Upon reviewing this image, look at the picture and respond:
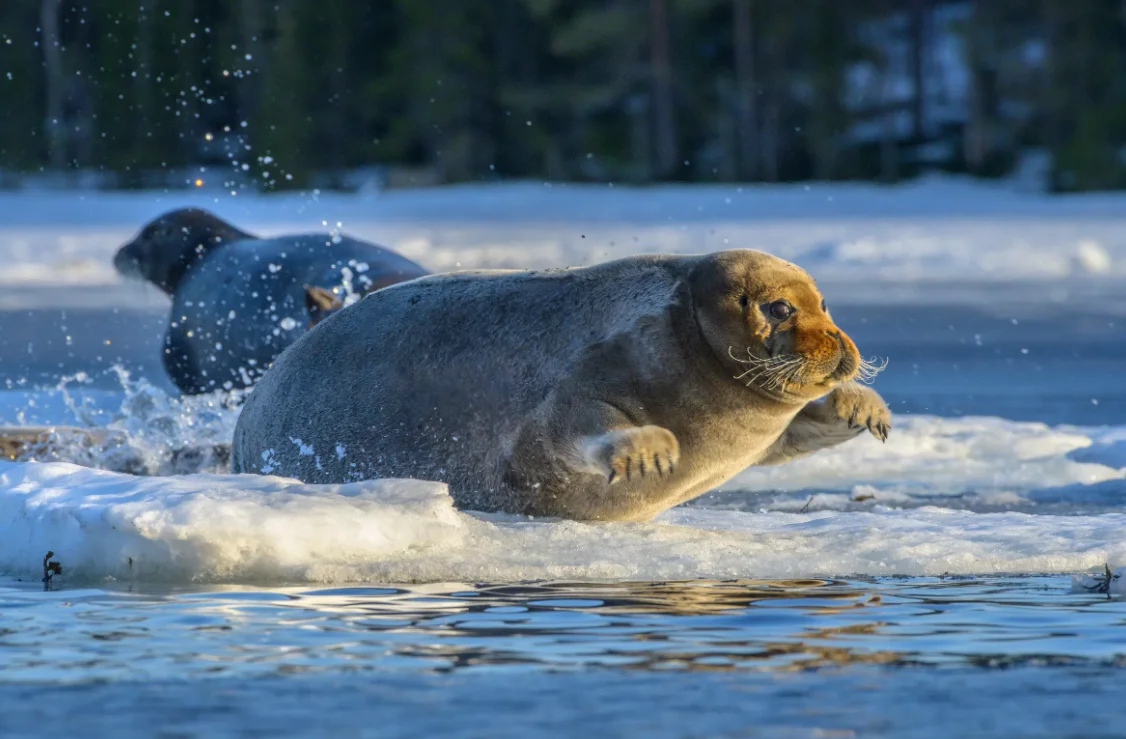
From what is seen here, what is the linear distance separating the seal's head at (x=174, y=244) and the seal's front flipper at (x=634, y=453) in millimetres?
6519

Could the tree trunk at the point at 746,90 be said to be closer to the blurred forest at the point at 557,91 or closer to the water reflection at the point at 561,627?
the blurred forest at the point at 557,91

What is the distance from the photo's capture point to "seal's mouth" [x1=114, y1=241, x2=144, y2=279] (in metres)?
12.1

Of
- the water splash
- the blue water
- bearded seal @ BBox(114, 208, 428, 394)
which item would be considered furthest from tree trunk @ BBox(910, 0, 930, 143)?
the blue water

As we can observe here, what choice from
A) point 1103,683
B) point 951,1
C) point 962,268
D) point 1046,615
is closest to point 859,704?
point 1103,683

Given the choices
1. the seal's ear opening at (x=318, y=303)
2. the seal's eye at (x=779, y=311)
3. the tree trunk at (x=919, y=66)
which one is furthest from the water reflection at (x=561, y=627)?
the tree trunk at (x=919, y=66)

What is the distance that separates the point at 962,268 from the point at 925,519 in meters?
16.0

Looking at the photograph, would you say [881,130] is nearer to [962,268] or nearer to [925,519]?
[962,268]

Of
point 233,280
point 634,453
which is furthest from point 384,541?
point 233,280

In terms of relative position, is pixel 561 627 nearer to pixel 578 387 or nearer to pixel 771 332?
pixel 578 387

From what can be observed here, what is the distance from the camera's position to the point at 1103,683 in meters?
4.28

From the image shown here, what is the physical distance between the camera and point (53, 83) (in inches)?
1713

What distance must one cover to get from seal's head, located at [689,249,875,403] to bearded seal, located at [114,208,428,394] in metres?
4.45

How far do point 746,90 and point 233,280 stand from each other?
27699 millimetres

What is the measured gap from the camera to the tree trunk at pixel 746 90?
38.1 metres
